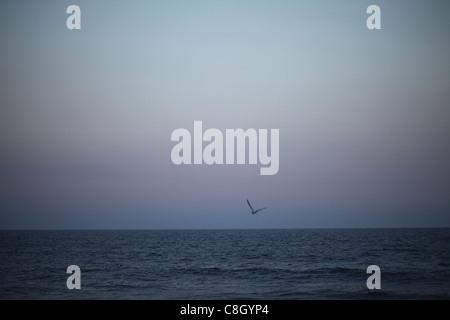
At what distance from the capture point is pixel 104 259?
43.1m

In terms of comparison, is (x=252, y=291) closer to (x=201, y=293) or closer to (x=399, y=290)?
(x=201, y=293)

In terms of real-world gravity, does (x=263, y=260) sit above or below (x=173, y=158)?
below

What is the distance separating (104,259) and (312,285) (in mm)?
23906

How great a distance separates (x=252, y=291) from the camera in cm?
2434

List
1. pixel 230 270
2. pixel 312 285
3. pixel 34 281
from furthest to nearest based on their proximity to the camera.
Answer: pixel 230 270
pixel 34 281
pixel 312 285

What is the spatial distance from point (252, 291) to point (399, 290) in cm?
791
